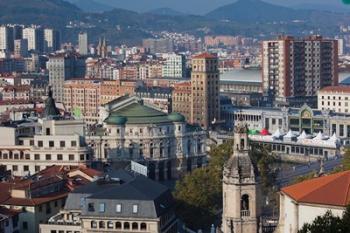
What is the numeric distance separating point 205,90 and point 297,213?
71.7 m

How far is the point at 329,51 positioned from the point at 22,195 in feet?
270

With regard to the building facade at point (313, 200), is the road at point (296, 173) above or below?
below

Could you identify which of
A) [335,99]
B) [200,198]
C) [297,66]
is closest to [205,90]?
[335,99]

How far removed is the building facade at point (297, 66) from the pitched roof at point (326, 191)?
83.9m

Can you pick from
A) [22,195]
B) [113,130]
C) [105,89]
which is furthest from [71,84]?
[22,195]

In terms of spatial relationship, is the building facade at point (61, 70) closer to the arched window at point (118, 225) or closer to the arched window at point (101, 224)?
the arched window at point (101, 224)

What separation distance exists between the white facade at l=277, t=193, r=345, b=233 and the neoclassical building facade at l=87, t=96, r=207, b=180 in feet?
126

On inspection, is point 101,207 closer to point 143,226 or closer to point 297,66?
point 143,226

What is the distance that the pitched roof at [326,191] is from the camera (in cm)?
3584

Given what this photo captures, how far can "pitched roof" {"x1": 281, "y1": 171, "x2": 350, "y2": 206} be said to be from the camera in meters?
35.8

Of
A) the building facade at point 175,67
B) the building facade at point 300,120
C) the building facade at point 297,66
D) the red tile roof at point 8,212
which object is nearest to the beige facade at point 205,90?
the building facade at point 300,120

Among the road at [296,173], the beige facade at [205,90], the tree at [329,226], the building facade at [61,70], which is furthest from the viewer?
the building facade at [61,70]

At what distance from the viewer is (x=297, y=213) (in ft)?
121

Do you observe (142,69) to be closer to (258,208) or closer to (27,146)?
(27,146)
